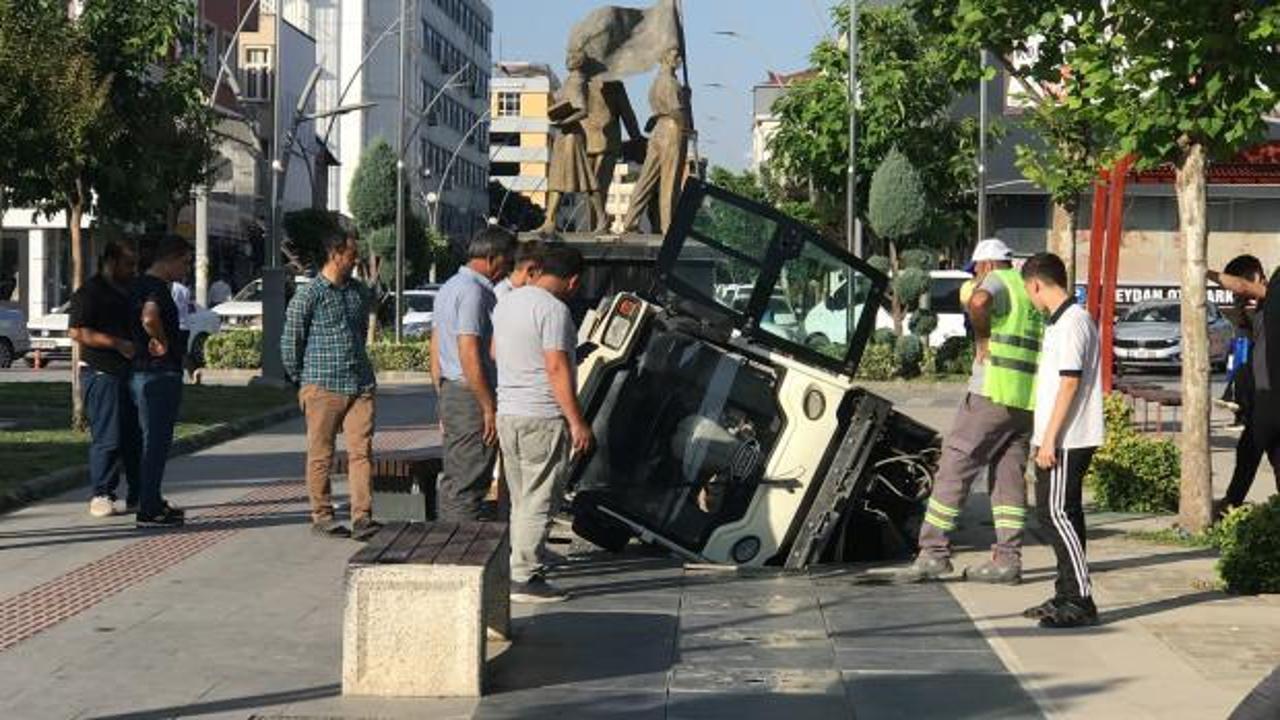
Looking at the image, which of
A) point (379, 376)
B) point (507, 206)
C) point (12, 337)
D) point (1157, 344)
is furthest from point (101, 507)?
point (507, 206)

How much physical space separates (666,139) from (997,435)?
15.1 m

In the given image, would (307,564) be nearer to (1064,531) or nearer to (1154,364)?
(1064,531)

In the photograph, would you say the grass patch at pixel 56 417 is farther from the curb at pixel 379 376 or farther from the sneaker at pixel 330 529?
the curb at pixel 379 376

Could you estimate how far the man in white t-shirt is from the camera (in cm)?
1001

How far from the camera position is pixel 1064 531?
10109 mm

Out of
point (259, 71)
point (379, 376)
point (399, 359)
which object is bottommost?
point (379, 376)

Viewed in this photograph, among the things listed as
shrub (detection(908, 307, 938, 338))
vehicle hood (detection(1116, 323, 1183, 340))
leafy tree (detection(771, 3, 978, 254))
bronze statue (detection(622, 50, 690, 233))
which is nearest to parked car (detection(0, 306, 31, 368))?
shrub (detection(908, 307, 938, 338))

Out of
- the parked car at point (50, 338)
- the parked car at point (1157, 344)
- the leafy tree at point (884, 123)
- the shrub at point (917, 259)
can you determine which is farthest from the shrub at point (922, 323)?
the parked car at point (50, 338)

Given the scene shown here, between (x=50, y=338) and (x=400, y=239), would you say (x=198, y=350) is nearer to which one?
(x=50, y=338)

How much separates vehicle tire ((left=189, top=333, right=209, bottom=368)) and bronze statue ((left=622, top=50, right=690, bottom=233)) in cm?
694

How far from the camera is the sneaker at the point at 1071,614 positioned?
9.92 metres

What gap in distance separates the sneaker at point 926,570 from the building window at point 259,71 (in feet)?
233

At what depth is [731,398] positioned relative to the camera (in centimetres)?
1189

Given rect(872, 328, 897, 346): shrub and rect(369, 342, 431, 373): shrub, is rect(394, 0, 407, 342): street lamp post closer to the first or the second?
rect(369, 342, 431, 373): shrub
